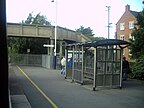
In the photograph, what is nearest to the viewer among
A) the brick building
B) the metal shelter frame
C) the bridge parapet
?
the metal shelter frame

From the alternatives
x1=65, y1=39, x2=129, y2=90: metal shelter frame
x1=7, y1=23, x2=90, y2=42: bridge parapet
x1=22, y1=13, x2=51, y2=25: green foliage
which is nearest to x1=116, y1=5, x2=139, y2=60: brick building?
x1=22, y1=13, x2=51, y2=25: green foliage

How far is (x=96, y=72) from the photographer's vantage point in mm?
16859

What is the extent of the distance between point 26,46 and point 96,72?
1640 inches

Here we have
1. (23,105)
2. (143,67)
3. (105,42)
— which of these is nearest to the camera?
(23,105)

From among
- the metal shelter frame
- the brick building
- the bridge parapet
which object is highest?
the brick building

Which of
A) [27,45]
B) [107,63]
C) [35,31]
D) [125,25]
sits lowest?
[107,63]

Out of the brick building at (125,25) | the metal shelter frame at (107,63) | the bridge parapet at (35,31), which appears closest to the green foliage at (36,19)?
the brick building at (125,25)

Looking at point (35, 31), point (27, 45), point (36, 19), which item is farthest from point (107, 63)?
point (36, 19)

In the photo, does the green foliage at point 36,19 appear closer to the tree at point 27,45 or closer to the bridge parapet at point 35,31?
the tree at point 27,45

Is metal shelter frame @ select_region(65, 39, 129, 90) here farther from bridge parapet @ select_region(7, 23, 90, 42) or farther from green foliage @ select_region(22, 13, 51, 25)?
green foliage @ select_region(22, 13, 51, 25)

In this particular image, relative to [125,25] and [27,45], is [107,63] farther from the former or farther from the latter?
[125,25]

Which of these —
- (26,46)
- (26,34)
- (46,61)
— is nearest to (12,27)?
(26,34)

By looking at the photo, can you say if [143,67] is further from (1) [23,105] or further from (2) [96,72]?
(1) [23,105]

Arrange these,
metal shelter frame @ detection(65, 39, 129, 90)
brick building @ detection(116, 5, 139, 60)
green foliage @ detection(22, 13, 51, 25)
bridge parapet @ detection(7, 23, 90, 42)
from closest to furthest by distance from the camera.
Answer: metal shelter frame @ detection(65, 39, 129, 90), bridge parapet @ detection(7, 23, 90, 42), brick building @ detection(116, 5, 139, 60), green foliage @ detection(22, 13, 51, 25)
